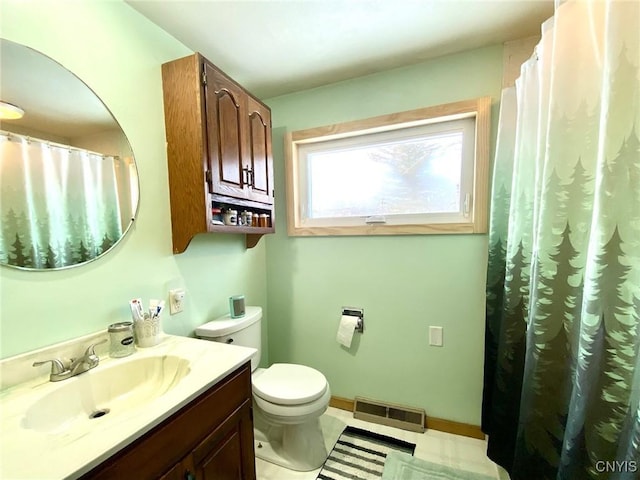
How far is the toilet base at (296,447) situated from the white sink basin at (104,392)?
659 mm

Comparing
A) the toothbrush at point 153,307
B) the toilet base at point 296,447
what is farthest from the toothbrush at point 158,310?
the toilet base at point 296,447

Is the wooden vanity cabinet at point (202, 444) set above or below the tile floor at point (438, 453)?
above

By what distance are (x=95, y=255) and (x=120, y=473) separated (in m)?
0.73

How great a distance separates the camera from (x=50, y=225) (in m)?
0.88

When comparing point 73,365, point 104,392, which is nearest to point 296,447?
point 104,392

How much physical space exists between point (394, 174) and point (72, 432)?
176cm

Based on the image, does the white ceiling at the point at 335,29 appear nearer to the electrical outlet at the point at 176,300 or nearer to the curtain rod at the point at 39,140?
the curtain rod at the point at 39,140

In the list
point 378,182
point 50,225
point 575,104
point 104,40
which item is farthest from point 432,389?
point 104,40

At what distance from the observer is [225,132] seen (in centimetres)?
128

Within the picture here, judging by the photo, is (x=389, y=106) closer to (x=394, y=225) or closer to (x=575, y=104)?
(x=394, y=225)

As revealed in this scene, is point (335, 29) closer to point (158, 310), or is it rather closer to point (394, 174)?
point (394, 174)

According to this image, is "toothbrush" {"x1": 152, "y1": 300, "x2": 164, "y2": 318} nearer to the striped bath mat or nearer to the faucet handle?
the faucet handle

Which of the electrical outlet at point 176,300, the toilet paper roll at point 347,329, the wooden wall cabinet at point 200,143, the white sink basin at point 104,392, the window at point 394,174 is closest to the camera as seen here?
the white sink basin at point 104,392

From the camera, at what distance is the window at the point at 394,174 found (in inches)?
60.1
